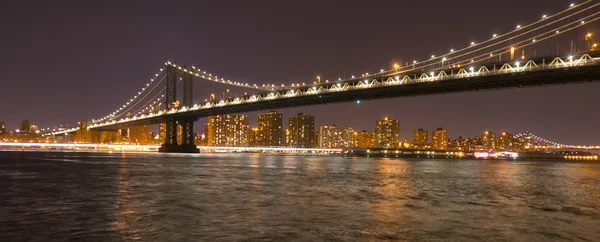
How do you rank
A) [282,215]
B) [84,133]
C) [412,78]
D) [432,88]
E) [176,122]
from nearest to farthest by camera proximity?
[282,215] < [432,88] < [412,78] < [176,122] < [84,133]

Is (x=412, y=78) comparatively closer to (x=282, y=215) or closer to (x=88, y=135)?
(x=282, y=215)

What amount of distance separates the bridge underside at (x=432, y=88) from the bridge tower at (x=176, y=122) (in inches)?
67.3

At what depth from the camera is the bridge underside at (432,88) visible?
4684 cm

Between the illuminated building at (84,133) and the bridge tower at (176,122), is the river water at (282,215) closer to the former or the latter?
the bridge tower at (176,122)

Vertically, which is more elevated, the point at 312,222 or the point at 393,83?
the point at 393,83

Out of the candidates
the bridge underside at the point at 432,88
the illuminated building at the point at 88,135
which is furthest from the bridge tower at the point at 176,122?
the illuminated building at the point at 88,135

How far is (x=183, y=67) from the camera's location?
3743 inches

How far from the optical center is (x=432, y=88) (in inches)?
2282

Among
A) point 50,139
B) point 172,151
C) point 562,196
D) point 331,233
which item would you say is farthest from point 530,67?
point 50,139

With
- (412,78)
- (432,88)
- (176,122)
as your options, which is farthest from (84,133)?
(432,88)

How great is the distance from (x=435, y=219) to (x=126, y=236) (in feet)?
24.1

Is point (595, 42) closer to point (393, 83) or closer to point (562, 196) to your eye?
point (393, 83)

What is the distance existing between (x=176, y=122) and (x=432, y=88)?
47.8 meters

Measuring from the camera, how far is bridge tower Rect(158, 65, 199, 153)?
289ft
